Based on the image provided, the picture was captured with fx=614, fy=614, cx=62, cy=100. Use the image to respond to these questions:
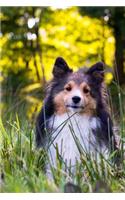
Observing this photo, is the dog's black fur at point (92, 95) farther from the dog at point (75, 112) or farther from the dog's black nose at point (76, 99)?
the dog's black nose at point (76, 99)

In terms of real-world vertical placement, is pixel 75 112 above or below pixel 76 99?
below

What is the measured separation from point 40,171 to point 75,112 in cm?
103

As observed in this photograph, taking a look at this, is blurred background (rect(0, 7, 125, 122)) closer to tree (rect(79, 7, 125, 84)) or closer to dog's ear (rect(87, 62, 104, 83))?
tree (rect(79, 7, 125, 84))

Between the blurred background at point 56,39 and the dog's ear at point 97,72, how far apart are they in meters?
7.79

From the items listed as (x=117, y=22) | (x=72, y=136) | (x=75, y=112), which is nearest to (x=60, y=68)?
(x=75, y=112)

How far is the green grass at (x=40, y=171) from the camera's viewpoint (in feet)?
16.4

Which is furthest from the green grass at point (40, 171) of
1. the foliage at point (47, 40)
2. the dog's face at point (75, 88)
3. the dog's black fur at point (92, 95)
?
the foliage at point (47, 40)

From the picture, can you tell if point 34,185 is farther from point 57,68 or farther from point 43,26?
point 43,26

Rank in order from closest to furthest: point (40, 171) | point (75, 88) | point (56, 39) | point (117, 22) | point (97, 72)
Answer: point (40, 171), point (75, 88), point (97, 72), point (117, 22), point (56, 39)

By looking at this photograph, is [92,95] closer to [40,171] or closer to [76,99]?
[76,99]

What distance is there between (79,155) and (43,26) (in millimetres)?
11230

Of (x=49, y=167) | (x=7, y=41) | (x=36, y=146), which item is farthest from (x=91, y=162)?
(x=7, y=41)

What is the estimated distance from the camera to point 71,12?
55.6 ft

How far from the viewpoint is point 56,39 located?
17.1 meters
